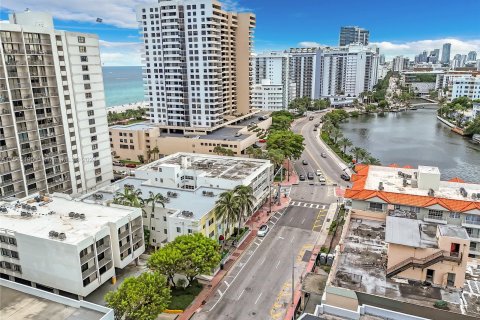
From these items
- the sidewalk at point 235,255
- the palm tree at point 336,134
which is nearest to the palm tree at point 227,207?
the sidewalk at point 235,255

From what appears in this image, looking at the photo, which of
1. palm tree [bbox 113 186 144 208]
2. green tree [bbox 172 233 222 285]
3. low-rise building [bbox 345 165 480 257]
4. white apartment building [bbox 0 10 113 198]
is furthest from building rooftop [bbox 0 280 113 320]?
low-rise building [bbox 345 165 480 257]

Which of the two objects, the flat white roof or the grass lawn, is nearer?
the grass lawn

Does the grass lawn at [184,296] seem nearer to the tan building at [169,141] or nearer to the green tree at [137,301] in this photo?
the green tree at [137,301]

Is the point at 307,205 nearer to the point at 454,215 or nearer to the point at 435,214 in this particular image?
the point at 435,214

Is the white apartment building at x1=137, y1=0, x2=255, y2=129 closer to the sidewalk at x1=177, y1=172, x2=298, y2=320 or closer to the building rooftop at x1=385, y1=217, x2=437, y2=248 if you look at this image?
the sidewalk at x1=177, y1=172, x2=298, y2=320

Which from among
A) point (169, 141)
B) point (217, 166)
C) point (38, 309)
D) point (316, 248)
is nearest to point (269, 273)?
point (316, 248)

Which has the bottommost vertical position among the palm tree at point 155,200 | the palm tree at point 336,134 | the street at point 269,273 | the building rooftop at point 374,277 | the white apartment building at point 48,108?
the street at point 269,273
